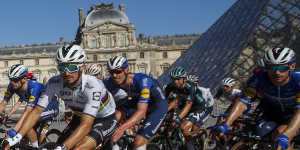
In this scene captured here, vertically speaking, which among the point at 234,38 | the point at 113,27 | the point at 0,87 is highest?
the point at 113,27

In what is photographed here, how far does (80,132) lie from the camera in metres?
3.47

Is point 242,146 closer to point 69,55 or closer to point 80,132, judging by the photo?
point 80,132

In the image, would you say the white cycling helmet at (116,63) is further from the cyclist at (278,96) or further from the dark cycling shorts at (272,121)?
the dark cycling shorts at (272,121)

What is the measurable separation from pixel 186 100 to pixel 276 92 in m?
2.62

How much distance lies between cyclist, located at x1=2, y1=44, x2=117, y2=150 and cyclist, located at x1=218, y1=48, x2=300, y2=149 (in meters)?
1.13

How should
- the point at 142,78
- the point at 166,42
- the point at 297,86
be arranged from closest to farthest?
the point at 297,86, the point at 142,78, the point at 166,42

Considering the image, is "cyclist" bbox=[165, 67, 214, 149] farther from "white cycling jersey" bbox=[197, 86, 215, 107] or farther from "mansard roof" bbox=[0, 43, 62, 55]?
"mansard roof" bbox=[0, 43, 62, 55]

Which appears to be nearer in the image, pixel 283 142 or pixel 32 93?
pixel 283 142

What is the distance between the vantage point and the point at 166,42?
7681 cm

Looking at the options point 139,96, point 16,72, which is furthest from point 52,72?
point 139,96

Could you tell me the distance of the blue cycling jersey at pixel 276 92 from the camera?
3.89m

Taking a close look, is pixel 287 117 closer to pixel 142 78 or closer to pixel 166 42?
pixel 142 78

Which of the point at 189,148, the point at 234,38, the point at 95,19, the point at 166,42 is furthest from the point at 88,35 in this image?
the point at 189,148

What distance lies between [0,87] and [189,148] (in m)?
71.5
